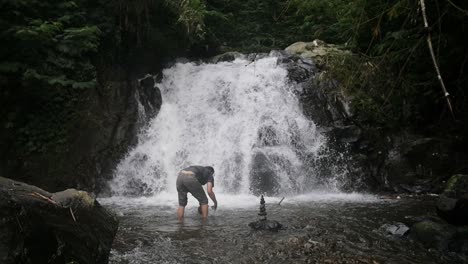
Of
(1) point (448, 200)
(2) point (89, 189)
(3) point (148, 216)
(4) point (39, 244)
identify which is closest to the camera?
(4) point (39, 244)

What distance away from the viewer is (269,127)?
1273 centimetres

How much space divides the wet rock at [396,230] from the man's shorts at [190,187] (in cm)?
356

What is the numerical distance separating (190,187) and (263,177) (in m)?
3.78

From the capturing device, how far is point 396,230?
659 cm

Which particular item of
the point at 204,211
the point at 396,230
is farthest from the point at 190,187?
the point at 396,230

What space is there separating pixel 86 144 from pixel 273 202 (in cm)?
596

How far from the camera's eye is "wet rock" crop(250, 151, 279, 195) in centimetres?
1124

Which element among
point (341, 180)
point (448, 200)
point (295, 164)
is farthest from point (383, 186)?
point (448, 200)

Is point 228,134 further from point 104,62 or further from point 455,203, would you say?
point 455,203

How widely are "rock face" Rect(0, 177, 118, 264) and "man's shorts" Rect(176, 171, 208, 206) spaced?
350 cm

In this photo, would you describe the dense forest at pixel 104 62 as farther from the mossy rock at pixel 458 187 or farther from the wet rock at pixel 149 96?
the mossy rock at pixel 458 187

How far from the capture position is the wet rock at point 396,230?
649 centimetres

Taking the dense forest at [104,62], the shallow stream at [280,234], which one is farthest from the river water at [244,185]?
the dense forest at [104,62]

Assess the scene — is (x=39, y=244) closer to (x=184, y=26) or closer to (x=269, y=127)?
(x=269, y=127)
